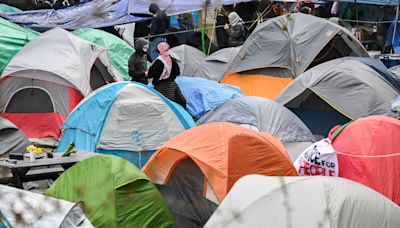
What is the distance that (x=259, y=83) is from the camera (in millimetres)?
11914

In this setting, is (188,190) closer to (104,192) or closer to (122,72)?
(104,192)

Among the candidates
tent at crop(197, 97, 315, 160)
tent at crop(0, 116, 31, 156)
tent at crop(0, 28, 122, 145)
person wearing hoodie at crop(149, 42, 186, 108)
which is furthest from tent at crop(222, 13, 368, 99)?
tent at crop(0, 116, 31, 156)

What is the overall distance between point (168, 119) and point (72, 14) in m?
5.50

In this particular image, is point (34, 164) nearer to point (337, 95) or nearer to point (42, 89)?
point (42, 89)

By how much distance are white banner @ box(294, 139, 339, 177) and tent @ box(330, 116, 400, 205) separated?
0.17m

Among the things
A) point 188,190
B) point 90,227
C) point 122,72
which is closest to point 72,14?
point 122,72

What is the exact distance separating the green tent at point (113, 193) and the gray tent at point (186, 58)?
7304 millimetres

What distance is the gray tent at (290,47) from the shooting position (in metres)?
11.8

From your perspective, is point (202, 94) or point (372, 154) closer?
point (372, 154)

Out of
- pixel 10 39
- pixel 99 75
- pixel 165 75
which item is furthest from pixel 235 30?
pixel 165 75

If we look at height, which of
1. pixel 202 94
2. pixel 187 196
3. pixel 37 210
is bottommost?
pixel 202 94

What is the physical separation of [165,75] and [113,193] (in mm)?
4149

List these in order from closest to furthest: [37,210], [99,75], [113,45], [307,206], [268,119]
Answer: [37,210] < [307,206] < [268,119] < [99,75] < [113,45]

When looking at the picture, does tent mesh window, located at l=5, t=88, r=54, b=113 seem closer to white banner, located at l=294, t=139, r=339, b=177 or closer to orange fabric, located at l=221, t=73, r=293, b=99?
orange fabric, located at l=221, t=73, r=293, b=99
